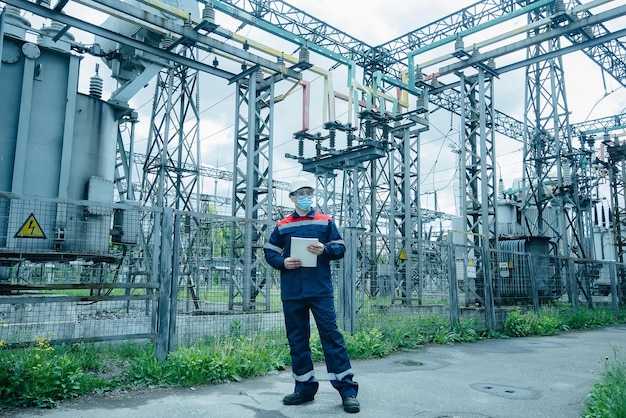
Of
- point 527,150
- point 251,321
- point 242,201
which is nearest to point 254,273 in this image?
point 251,321

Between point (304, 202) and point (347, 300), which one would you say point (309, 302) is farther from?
point (347, 300)

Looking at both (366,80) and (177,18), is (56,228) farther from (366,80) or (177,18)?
(366,80)

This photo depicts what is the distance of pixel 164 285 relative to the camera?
6.14 meters

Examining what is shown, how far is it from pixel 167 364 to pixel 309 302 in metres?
2.01

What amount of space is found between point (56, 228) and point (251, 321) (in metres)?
3.29

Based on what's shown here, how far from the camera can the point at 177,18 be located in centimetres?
1377

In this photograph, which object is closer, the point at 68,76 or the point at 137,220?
the point at 137,220

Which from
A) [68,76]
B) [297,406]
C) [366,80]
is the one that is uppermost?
[366,80]

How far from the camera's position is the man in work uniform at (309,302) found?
190 inches

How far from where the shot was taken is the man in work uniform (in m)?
4.82

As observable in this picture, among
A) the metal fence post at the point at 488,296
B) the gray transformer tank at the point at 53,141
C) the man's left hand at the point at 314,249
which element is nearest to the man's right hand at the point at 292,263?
the man's left hand at the point at 314,249

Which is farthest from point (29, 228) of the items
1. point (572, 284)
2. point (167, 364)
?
point (572, 284)

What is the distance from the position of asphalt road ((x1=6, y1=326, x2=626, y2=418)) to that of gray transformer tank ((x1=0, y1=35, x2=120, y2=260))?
3.24m

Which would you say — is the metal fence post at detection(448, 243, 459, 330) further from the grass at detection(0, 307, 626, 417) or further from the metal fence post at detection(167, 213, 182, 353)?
the metal fence post at detection(167, 213, 182, 353)
